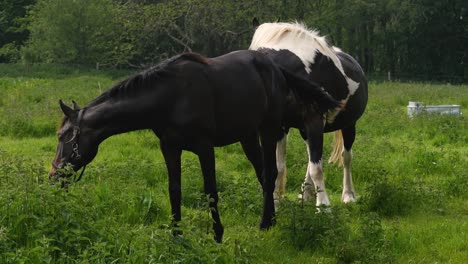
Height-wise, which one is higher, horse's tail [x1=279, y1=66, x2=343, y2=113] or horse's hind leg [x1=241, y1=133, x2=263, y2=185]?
horse's tail [x1=279, y1=66, x2=343, y2=113]

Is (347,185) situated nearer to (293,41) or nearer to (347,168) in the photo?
(347,168)

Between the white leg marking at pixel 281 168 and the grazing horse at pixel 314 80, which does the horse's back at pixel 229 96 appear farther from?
the white leg marking at pixel 281 168

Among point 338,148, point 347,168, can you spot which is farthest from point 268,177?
point 338,148

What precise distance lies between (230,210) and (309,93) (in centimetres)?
146

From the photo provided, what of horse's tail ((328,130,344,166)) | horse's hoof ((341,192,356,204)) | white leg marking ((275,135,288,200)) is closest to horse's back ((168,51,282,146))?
white leg marking ((275,135,288,200))

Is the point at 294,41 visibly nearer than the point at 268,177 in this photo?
No

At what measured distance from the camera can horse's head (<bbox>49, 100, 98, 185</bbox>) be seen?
490cm

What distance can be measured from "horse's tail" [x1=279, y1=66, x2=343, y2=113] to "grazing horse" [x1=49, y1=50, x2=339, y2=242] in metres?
0.66

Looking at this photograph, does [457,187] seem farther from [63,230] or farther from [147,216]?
[63,230]

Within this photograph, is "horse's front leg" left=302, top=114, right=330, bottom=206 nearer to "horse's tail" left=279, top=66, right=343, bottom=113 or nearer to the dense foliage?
"horse's tail" left=279, top=66, right=343, bottom=113

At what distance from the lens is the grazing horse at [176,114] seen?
4.91 meters

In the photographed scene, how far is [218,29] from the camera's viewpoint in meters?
35.9

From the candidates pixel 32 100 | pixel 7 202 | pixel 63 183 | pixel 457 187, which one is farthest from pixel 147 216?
pixel 32 100

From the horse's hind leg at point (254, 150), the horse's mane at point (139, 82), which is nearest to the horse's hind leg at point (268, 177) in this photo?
the horse's hind leg at point (254, 150)
